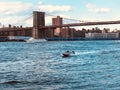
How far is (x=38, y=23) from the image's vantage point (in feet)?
445

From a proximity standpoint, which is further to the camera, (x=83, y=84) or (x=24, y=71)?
(x=24, y=71)

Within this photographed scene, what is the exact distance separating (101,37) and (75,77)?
168342 millimetres

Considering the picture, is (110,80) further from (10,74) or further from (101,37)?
(101,37)

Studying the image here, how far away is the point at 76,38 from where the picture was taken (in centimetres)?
17788

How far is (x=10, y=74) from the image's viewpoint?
30656mm

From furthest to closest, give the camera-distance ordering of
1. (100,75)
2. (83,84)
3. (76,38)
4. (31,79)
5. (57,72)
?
(76,38) < (57,72) < (100,75) < (31,79) < (83,84)

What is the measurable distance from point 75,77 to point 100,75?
1.76m

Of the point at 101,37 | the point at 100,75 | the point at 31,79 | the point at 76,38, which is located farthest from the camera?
the point at 101,37

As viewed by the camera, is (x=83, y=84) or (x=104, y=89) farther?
(x=83, y=84)

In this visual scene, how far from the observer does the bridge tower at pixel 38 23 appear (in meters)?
124

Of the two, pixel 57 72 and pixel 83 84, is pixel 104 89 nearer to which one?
pixel 83 84

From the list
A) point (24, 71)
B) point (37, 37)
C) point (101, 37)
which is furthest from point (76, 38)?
point (24, 71)

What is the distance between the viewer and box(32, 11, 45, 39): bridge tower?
124 m

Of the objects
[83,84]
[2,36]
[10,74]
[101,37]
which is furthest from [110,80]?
[101,37]
